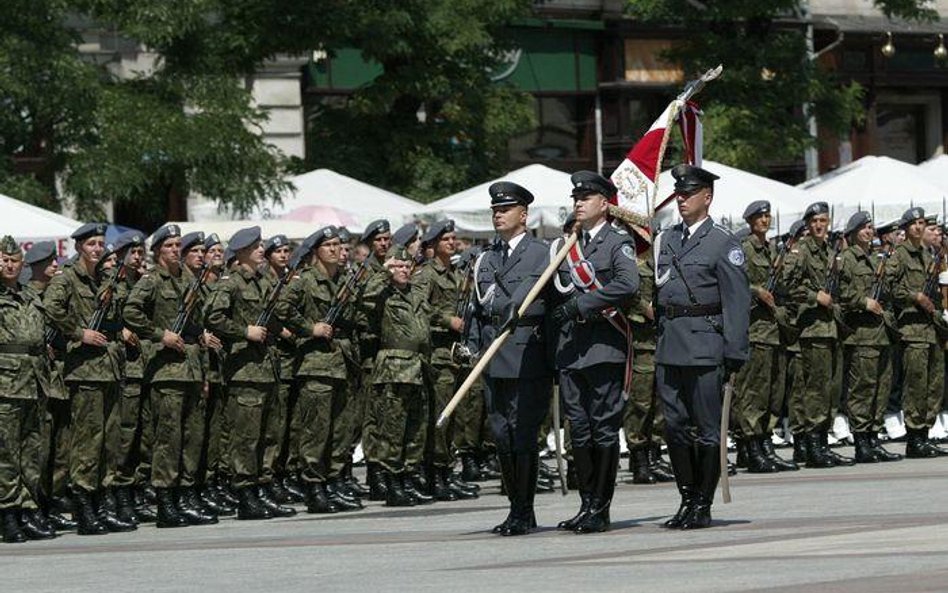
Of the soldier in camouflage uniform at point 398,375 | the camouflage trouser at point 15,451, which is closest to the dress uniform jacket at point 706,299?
the soldier in camouflage uniform at point 398,375

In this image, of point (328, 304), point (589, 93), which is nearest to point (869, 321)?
point (328, 304)

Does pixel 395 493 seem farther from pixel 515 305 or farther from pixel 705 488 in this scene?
pixel 705 488

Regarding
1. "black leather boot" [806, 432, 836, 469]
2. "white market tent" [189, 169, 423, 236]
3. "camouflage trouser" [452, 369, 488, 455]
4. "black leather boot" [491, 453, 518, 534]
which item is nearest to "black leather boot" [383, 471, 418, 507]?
"camouflage trouser" [452, 369, 488, 455]

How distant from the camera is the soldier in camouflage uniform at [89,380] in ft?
53.9

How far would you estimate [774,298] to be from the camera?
2002 centimetres

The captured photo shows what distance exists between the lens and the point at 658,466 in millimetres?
→ 19406

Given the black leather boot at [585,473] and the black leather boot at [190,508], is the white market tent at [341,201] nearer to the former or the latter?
the black leather boot at [190,508]

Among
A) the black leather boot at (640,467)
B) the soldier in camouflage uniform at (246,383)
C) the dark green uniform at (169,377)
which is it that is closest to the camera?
the dark green uniform at (169,377)

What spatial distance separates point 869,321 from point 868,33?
25.2m

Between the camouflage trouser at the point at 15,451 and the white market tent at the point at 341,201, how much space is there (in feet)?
39.1

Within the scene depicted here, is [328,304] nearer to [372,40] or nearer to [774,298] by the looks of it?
[774,298]

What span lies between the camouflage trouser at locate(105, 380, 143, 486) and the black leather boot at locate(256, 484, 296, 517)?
92 centimetres

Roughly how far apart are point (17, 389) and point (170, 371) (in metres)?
1.37

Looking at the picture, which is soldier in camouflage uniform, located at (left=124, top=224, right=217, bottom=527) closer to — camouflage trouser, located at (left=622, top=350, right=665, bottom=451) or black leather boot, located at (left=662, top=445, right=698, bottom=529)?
camouflage trouser, located at (left=622, top=350, right=665, bottom=451)
